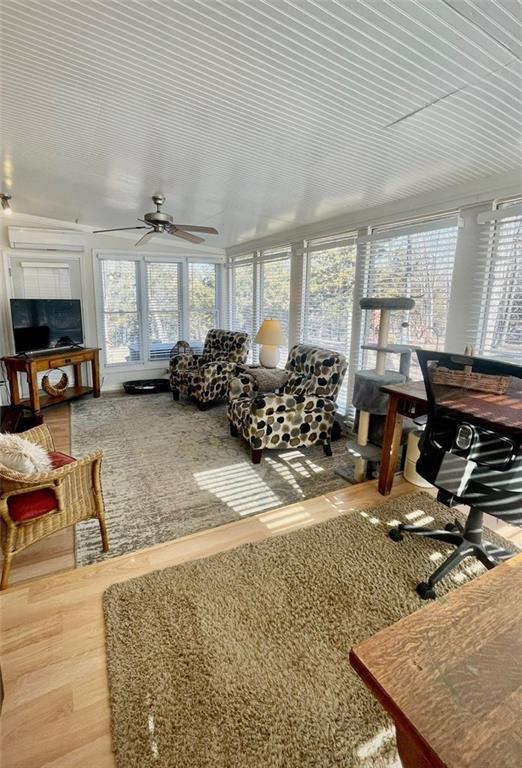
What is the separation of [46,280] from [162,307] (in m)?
1.68

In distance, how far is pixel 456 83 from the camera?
4.91ft

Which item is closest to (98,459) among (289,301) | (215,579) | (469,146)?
(215,579)

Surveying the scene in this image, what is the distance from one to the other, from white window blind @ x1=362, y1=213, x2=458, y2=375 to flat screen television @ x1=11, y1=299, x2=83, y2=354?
3.96 m

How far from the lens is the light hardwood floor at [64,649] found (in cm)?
115

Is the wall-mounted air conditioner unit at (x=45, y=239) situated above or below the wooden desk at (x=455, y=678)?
above

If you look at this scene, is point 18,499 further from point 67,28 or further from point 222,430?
point 222,430

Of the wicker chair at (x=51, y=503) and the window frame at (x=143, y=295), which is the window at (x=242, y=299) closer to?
the window frame at (x=143, y=295)

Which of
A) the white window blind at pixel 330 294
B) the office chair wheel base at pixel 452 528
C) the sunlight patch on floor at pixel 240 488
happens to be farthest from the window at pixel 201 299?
the office chair wheel base at pixel 452 528

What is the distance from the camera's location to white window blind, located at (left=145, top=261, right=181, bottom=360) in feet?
19.7

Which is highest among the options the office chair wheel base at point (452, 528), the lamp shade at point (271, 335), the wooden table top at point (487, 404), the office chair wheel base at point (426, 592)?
the lamp shade at point (271, 335)

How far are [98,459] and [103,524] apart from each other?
387 mm

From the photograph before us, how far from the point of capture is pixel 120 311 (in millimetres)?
5848

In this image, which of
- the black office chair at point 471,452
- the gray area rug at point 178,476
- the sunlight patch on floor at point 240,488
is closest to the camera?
the black office chair at point 471,452

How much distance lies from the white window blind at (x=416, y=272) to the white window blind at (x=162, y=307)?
3577mm
